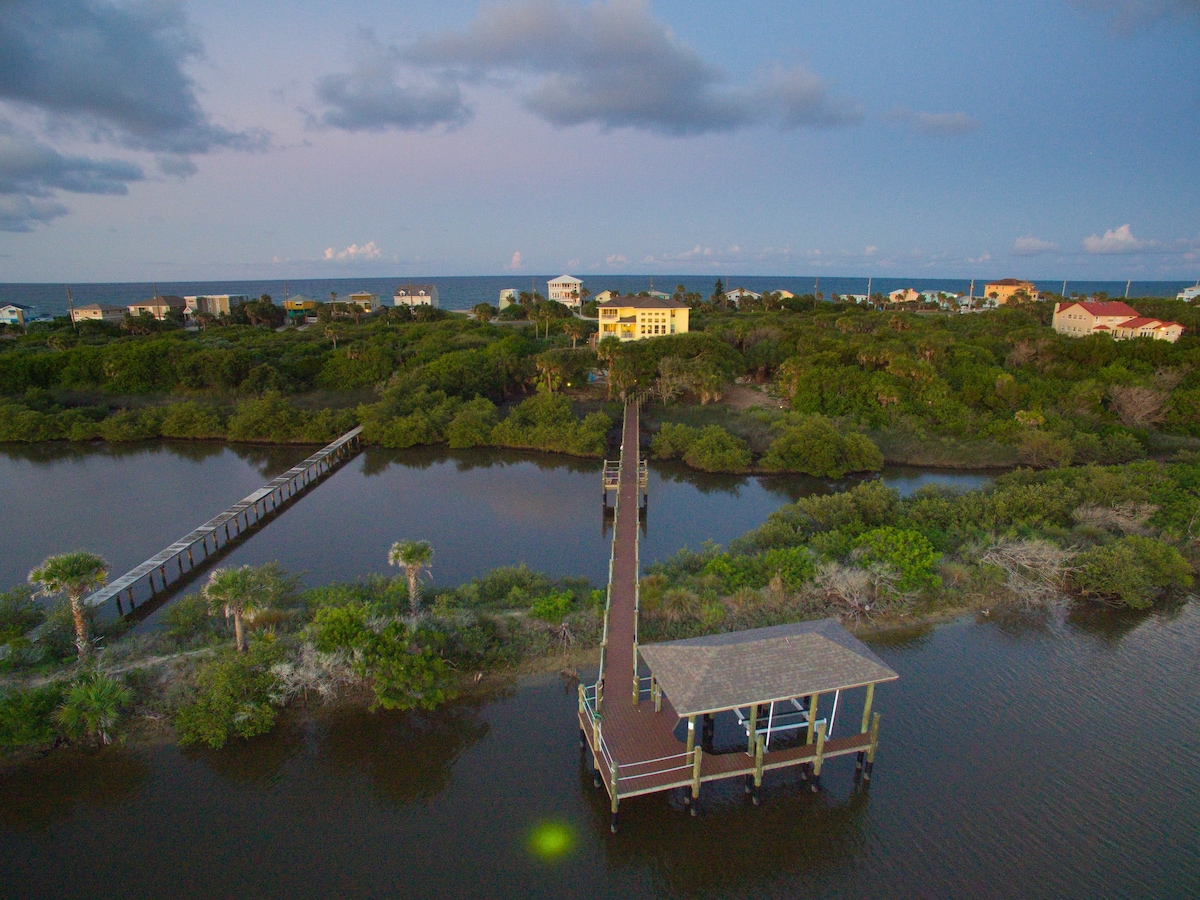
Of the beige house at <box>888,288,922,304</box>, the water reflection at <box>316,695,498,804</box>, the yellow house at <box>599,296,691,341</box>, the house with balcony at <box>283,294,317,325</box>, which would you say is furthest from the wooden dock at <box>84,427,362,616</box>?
the beige house at <box>888,288,922,304</box>

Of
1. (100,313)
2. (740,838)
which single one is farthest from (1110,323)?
(100,313)

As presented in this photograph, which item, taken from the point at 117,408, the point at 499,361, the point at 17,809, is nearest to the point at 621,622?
the point at 17,809

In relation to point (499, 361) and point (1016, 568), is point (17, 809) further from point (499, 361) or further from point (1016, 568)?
point (499, 361)

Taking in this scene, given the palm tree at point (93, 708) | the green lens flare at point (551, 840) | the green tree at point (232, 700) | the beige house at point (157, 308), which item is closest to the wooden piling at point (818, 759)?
the green lens flare at point (551, 840)

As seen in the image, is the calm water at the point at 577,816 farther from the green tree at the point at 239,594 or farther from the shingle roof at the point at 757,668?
the green tree at the point at 239,594

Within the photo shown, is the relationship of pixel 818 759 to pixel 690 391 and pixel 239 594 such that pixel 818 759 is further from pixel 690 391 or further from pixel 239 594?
pixel 690 391
